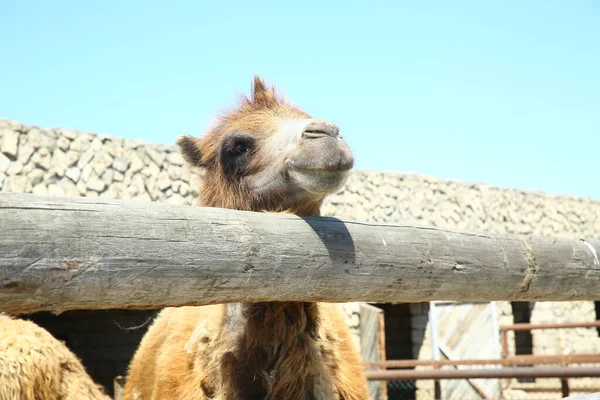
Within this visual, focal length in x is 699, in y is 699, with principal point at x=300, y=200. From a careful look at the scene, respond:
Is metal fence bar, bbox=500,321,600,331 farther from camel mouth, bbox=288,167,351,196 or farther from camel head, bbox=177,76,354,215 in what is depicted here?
camel mouth, bbox=288,167,351,196

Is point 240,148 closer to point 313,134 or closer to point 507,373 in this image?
point 313,134

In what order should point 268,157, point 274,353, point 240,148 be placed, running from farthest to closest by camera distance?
point 240,148 < point 268,157 < point 274,353

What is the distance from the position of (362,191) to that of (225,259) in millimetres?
12220

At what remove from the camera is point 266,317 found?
2840 mm

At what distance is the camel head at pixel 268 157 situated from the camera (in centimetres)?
270

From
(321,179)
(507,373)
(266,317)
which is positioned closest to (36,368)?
(266,317)

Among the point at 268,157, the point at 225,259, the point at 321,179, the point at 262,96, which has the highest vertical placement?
the point at 262,96

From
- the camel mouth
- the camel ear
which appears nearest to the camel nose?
the camel mouth

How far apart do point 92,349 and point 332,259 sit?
37.8ft

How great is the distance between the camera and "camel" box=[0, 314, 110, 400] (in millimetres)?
3641

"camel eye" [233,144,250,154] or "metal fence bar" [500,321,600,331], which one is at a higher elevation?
"camel eye" [233,144,250,154]

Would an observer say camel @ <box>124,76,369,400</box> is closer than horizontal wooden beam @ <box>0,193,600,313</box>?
No

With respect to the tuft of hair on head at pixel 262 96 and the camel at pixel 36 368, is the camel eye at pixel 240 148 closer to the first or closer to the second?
the tuft of hair on head at pixel 262 96

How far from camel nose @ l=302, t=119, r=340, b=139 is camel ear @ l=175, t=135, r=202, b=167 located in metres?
1.16
